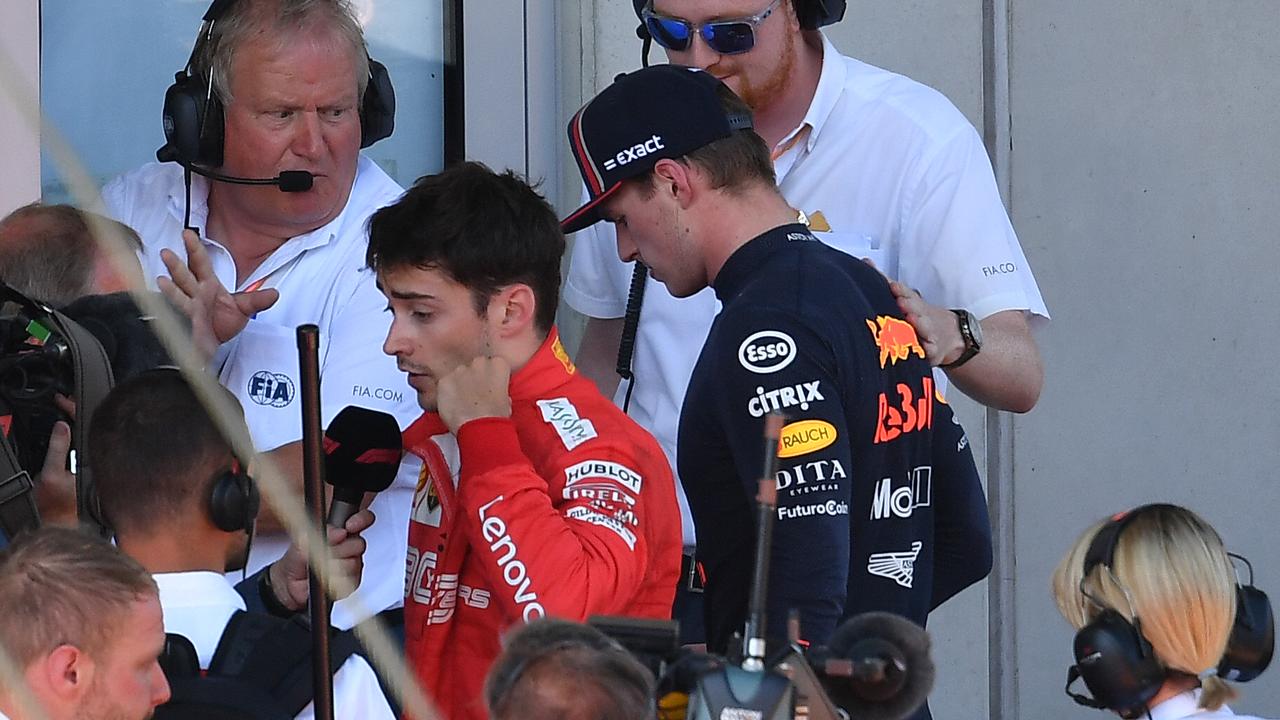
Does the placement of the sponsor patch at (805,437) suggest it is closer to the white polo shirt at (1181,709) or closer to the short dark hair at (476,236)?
the short dark hair at (476,236)

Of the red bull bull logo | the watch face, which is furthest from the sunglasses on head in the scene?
the red bull bull logo

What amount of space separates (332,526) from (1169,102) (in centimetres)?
304

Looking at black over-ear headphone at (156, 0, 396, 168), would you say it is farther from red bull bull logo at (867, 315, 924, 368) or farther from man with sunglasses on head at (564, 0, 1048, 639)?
red bull bull logo at (867, 315, 924, 368)

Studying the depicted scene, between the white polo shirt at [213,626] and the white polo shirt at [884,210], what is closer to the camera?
the white polo shirt at [213,626]

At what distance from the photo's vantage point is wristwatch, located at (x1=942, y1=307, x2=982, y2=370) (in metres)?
2.86

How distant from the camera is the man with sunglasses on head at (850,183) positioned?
3107 millimetres

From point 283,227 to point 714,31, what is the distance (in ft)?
2.61

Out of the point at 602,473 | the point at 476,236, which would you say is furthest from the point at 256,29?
the point at 602,473

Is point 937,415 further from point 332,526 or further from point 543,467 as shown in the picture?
point 332,526

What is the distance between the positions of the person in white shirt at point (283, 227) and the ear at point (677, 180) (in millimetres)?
623

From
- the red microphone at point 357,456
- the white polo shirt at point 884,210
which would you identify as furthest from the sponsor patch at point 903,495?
the red microphone at point 357,456

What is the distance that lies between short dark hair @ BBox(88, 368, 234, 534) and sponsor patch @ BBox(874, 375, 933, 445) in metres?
0.85

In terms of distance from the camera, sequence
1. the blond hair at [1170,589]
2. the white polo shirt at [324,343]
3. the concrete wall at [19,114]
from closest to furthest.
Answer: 1. the blond hair at [1170,589]
2. the white polo shirt at [324,343]
3. the concrete wall at [19,114]

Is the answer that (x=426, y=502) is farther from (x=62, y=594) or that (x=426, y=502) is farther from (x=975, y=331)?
(x=975, y=331)
